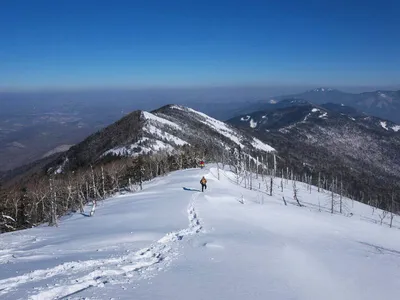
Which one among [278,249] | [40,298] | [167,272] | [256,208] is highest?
[40,298]

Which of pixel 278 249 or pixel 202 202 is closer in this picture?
pixel 278 249

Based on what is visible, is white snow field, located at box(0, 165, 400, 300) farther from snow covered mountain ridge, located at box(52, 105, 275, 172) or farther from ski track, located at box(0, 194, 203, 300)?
snow covered mountain ridge, located at box(52, 105, 275, 172)

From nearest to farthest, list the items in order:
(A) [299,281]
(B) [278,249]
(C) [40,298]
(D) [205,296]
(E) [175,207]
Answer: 1. (C) [40,298]
2. (D) [205,296]
3. (A) [299,281]
4. (B) [278,249]
5. (E) [175,207]

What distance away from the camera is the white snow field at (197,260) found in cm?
1653

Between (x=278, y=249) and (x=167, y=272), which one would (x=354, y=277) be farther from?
(x=167, y=272)

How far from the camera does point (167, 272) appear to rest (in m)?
19.1

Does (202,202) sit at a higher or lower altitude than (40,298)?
lower

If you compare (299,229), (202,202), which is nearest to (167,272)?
(299,229)

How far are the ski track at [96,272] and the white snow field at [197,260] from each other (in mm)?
52

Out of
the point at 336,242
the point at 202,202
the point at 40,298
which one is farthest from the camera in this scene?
the point at 202,202

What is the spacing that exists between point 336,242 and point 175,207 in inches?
775

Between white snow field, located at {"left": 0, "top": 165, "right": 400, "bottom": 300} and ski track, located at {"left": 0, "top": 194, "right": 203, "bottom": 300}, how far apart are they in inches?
2.1

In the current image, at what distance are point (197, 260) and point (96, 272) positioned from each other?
6362mm

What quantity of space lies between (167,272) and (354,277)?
11298 mm
